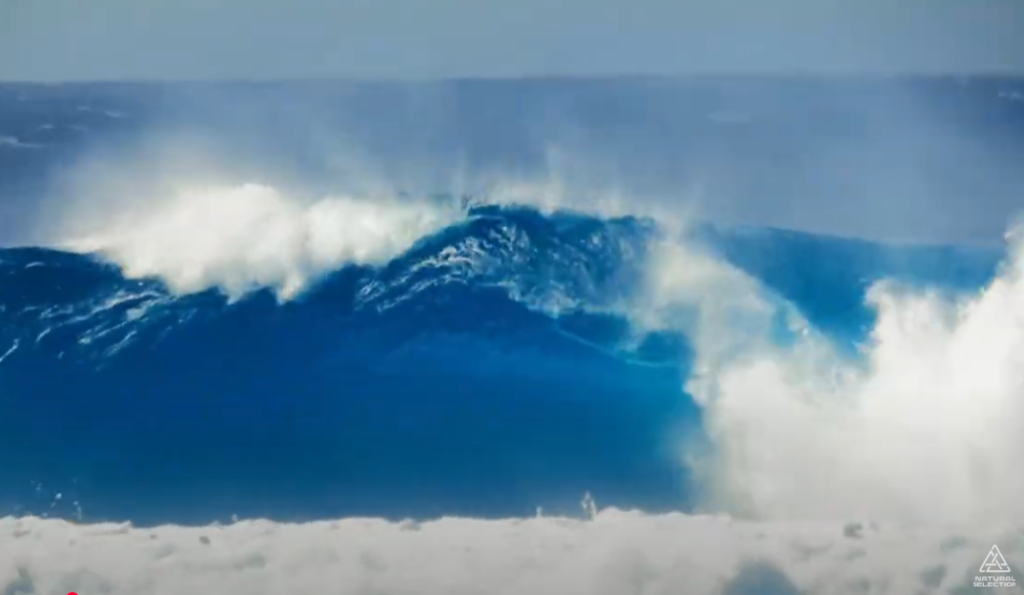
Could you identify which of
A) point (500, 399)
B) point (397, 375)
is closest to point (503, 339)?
point (500, 399)

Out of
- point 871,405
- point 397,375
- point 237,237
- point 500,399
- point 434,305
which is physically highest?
point 237,237

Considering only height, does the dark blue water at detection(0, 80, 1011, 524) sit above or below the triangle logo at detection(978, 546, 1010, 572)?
above

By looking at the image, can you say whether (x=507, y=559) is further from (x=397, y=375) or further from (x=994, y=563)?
(x=994, y=563)

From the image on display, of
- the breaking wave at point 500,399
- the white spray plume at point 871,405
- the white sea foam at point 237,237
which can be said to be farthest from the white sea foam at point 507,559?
the white sea foam at point 237,237

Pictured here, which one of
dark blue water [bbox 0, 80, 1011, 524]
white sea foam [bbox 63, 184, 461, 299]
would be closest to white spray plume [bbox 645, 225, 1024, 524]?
dark blue water [bbox 0, 80, 1011, 524]

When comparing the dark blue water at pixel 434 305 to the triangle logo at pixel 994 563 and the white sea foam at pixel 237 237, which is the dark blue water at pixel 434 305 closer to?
the white sea foam at pixel 237 237

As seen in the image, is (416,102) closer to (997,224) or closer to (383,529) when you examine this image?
(383,529)

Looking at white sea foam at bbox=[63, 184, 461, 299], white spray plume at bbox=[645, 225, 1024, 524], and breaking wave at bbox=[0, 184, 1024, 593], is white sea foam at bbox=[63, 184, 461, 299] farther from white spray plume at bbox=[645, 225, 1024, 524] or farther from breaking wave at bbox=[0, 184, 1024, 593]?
white spray plume at bbox=[645, 225, 1024, 524]
